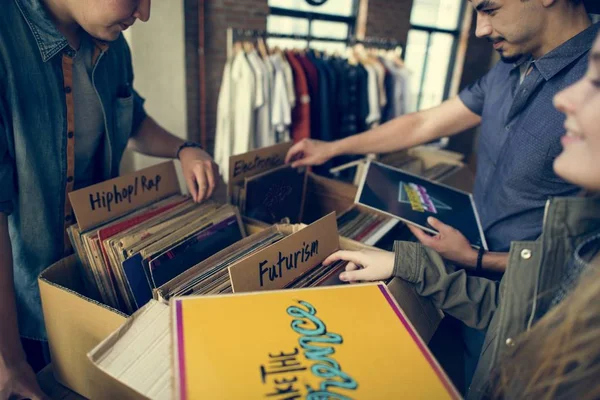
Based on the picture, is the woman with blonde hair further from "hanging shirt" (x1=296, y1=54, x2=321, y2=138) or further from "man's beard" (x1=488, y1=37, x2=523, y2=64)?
"hanging shirt" (x1=296, y1=54, x2=321, y2=138)

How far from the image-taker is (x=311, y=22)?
3561 millimetres

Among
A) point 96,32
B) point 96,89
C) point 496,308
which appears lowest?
point 496,308

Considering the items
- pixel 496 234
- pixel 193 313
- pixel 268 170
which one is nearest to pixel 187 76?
pixel 268 170

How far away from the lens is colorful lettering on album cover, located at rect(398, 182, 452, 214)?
4.03ft

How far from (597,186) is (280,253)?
21.2 inches

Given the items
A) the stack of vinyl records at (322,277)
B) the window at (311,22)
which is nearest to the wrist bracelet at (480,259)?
the stack of vinyl records at (322,277)

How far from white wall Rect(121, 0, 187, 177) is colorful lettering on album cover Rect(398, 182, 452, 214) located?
2004 millimetres

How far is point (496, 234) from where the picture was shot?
119 centimetres

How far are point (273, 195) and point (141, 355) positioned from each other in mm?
817

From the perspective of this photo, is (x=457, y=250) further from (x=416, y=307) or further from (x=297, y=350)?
(x=297, y=350)

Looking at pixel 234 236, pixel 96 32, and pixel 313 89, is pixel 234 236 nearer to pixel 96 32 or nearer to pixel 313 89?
pixel 96 32

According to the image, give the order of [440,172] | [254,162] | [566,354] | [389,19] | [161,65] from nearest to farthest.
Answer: [566,354], [254,162], [440,172], [161,65], [389,19]

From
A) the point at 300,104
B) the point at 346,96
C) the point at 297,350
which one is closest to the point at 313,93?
the point at 300,104

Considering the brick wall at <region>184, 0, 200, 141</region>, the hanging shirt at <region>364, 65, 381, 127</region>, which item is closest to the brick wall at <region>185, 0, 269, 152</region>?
the brick wall at <region>184, 0, 200, 141</region>
